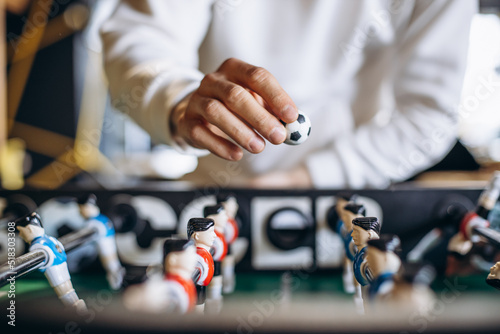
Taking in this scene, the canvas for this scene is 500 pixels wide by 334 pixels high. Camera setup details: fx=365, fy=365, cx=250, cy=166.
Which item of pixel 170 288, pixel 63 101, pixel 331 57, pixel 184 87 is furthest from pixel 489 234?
pixel 63 101

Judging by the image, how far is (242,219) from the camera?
765 millimetres

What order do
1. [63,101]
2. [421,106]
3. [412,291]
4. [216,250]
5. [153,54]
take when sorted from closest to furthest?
[412,291]
[216,250]
[153,54]
[421,106]
[63,101]

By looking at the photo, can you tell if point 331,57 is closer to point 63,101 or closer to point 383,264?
point 383,264

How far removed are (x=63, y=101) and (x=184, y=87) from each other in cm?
298

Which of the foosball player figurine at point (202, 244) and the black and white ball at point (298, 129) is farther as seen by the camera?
Result: the black and white ball at point (298, 129)

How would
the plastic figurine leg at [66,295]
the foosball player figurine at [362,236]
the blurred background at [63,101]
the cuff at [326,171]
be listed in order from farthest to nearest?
1. the blurred background at [63,101]
2. the cuff at [326,171]
3. the plastic figurine leg at [66,295]
4. the foosball player figurine at [362,236]

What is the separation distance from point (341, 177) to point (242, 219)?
1.26 ft

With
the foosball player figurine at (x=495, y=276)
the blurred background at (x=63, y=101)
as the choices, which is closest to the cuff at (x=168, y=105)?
the foosball player figurine at (x=495, y=276)

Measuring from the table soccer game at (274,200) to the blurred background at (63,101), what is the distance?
196 centimetres

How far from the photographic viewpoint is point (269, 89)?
21.0 inches

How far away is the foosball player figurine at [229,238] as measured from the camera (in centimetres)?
63

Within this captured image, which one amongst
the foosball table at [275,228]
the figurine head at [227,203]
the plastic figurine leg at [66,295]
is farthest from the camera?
the foosball table at [275,228]

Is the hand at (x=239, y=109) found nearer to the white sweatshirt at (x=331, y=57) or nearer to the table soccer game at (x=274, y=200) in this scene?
the table soccer game at (x=274, y=200)

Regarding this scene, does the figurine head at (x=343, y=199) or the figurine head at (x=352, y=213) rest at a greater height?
the figurine head at (x=352, y=213)
